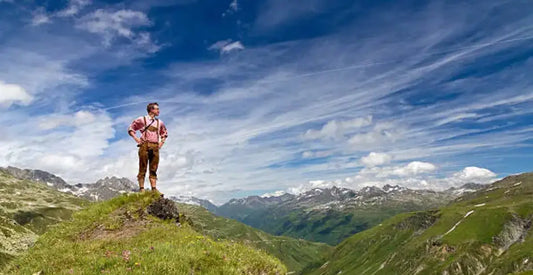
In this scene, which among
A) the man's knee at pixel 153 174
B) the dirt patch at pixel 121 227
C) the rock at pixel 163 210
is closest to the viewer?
the dirt patch at pixel 121 227

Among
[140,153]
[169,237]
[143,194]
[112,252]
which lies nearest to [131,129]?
[140,153]

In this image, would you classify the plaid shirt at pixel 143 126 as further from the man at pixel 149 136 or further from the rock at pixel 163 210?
the rock at pixel 163 210

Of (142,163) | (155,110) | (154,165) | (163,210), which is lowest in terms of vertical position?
(163,210)

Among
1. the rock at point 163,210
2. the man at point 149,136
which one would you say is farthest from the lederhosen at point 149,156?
the rock at point 163,210

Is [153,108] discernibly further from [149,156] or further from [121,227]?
[121,227]

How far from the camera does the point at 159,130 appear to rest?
19688 mm

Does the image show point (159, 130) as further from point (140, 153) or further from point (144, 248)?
point (144, 248)

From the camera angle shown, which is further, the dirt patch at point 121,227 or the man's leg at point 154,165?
the man's leg at point 154,165

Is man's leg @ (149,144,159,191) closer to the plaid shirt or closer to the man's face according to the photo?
the plaid shirt

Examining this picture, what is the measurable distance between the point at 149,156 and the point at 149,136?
124 centimetres

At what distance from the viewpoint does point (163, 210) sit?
17984 mm

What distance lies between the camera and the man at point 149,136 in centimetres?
1898

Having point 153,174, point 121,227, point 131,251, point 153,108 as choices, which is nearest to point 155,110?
point 153,108

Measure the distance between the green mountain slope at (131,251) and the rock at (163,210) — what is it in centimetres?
37
